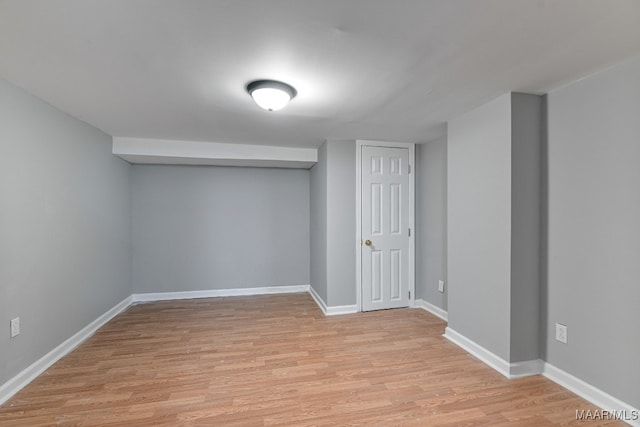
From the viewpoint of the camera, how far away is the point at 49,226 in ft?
7.79

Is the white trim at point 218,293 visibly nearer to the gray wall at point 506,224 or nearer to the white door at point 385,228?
the white door at point 385,228

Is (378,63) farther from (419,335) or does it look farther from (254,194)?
(254,194)

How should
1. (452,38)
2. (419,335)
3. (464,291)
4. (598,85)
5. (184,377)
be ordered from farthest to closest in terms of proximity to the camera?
1. (419,335)
2. (464,291)
3. (184,377)
4. (598,85)
5. (452,38)

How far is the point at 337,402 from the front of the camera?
1.89 meters

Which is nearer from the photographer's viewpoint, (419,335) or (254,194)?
(419,335)

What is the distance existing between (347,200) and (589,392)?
103 inches

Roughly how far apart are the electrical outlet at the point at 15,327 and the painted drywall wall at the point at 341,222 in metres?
2.74

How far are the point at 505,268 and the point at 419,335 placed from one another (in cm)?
118

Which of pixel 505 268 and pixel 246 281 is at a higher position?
pixel 505 268

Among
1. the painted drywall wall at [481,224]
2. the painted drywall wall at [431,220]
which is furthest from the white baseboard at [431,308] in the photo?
the painted drywall wall at [481,224]

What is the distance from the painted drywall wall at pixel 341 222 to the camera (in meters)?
3.53

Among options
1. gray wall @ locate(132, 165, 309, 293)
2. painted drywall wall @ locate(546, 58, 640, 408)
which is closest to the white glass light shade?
painted drywall wall @ locate(546, 58, 640, 408)

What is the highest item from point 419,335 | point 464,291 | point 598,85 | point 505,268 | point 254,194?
point 598,85

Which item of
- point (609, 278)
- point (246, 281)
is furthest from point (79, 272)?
point (609, 278)
